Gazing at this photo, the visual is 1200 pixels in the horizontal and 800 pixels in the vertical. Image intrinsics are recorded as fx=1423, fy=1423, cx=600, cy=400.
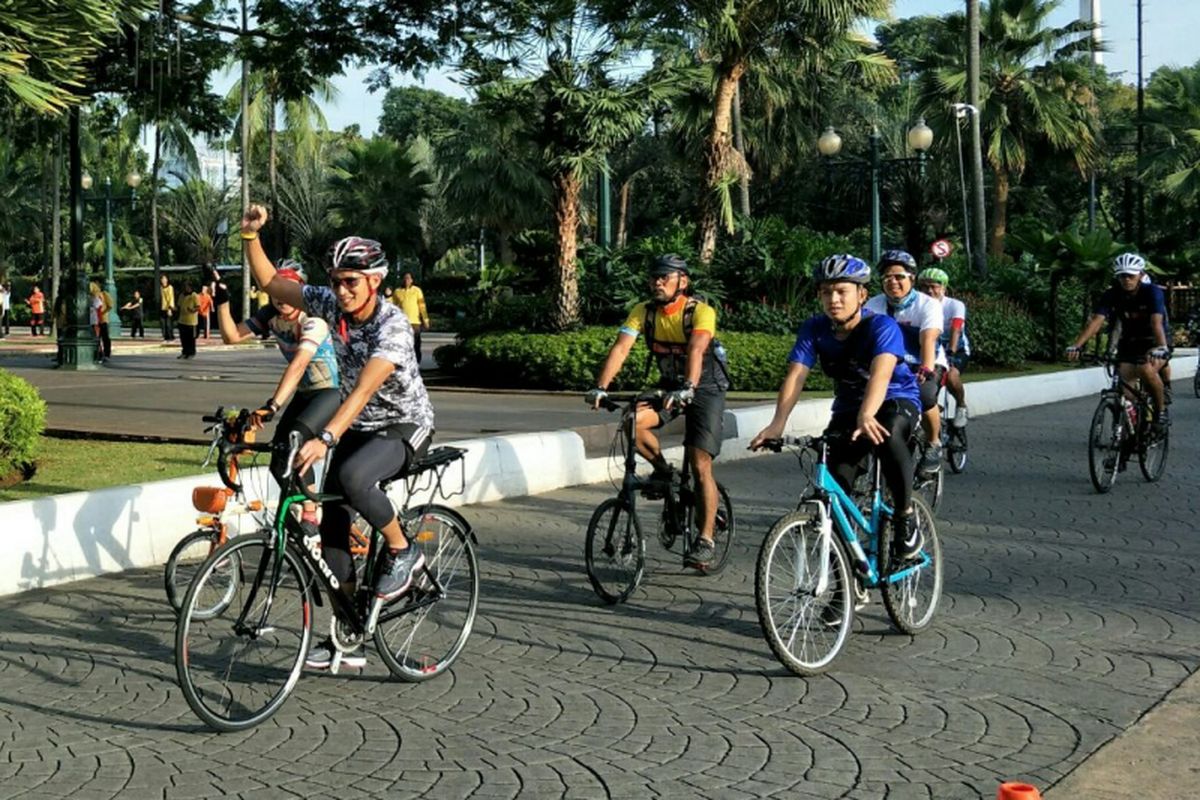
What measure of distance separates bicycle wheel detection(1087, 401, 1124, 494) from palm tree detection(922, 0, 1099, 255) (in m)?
29.8

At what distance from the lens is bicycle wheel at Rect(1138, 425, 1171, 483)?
11.8 m

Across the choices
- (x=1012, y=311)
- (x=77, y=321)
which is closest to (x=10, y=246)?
(x=77, y=321)

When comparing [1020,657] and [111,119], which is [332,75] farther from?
[1020,657]

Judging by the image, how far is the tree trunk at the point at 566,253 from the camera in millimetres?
22062

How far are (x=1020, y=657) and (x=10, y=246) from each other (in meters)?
77.1

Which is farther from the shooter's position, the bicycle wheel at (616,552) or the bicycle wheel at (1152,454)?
the bicycle wheel at (1152,454)

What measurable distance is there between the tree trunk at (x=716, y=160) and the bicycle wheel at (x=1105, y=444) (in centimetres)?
1358

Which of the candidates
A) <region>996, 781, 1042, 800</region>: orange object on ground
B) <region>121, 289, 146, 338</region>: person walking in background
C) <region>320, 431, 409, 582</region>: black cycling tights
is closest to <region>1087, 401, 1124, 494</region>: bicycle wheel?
<region>320, 431, 409, 582</region>: black cycling tights

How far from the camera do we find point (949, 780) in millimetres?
4590

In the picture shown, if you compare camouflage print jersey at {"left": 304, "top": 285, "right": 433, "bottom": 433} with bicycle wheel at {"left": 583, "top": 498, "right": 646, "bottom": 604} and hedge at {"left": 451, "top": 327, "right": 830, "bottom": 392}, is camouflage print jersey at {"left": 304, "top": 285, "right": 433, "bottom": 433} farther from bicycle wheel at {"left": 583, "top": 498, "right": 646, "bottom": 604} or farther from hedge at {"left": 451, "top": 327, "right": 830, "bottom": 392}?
hedge at {"left": 451, "top": 327, "right": 830, "bottom": 392}

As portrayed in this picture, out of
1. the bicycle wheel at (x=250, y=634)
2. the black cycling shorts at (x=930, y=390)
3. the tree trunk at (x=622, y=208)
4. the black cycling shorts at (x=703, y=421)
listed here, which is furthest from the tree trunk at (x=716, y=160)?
the tree trunk at (x=622, y=208)

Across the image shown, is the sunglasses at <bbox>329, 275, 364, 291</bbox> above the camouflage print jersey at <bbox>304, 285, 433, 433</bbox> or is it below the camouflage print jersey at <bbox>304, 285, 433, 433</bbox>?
above

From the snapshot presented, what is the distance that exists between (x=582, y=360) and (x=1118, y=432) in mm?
11010

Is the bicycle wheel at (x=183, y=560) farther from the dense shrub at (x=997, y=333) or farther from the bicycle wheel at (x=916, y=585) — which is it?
the dense shrub at (x=997, y=333)
